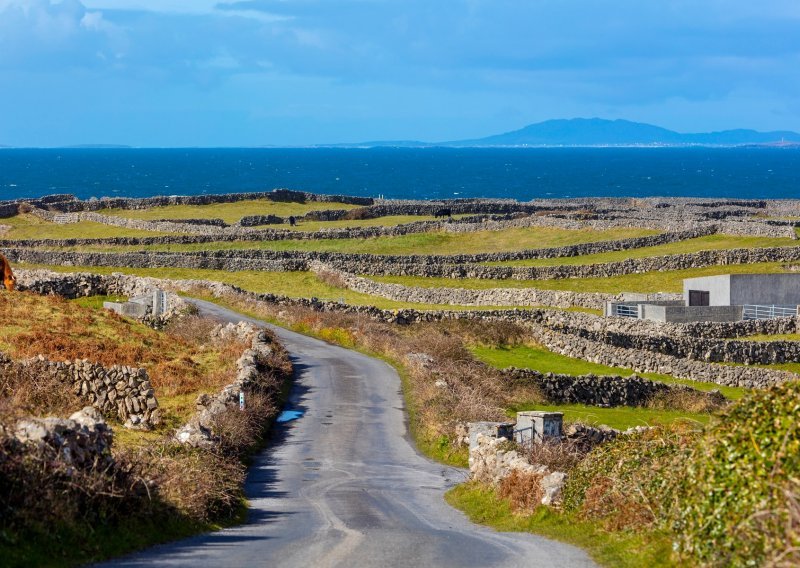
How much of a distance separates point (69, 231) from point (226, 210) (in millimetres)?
16439

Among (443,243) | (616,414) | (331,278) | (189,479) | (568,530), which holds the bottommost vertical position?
(616,414)

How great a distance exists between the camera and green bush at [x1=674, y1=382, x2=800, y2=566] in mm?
12844

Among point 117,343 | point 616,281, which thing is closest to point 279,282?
point 616,281

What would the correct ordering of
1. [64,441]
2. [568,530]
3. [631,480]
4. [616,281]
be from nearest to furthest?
[64,441] < [631,480] < [568,530] < [616,281]

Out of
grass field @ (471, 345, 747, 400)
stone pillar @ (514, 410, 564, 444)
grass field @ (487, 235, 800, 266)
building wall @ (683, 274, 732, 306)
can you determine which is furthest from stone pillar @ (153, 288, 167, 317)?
grass field @ (487, 235, 800, 266)

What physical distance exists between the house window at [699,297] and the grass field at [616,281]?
23.3 ft

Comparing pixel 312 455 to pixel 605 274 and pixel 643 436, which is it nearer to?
pixel 643 436

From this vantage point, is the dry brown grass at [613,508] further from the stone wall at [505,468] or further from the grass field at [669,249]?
the grass field at [669,249]

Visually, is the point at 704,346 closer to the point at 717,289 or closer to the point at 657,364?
the point at 657,364

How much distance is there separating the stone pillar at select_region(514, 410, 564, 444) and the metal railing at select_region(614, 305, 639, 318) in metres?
28.8

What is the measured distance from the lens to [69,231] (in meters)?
91.6

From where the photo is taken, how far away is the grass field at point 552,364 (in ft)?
144

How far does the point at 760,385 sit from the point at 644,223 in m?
42.1

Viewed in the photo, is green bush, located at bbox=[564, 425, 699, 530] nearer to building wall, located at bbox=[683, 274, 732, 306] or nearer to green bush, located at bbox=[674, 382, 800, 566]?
green bush, located at bbox=[674, 382, 800, 566]
